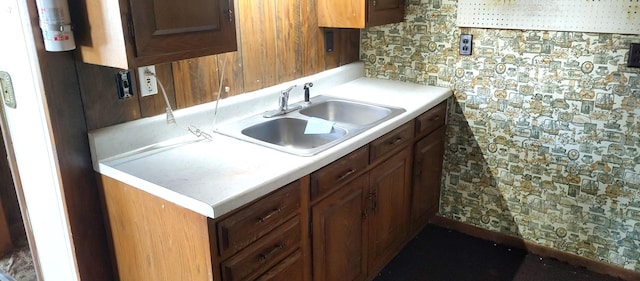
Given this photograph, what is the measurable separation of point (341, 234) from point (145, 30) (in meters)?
1.11

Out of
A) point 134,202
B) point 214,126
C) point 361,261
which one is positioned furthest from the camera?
point 361,261

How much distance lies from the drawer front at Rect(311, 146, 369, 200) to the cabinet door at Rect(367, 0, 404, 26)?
77cm

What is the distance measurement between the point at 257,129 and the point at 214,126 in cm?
19

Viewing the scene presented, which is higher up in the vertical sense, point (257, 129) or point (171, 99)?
point (171, 99)

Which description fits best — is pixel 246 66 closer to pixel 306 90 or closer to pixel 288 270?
pixel 306 90

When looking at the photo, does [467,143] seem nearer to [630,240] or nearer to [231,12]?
[630,240]

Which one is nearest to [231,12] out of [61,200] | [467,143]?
[61,200]

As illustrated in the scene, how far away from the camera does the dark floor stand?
251 centimetres

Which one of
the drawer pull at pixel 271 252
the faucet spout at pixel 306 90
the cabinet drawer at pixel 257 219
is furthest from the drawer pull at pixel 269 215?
the faucet spout at pixel 306 90

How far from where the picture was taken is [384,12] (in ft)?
8.31

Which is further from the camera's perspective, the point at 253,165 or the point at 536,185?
the point at 536,185

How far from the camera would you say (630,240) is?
243cm

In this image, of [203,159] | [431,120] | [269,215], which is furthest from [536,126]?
[203,159]

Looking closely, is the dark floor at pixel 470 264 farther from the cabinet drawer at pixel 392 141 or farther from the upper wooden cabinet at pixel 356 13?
the upper wooden cabinet at pixel 356 13
